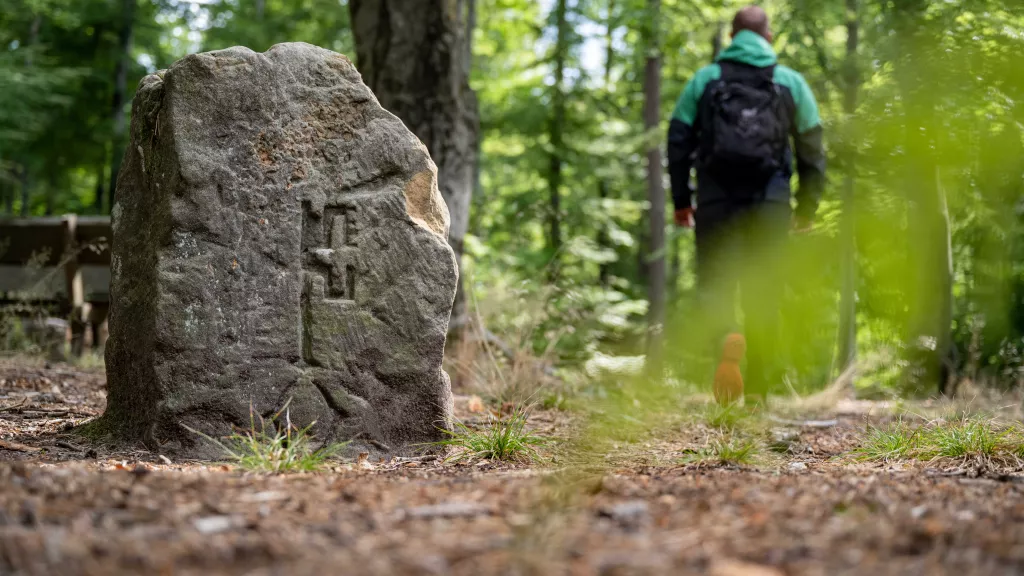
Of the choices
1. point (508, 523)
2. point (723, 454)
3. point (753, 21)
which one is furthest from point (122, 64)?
point (508, 523)

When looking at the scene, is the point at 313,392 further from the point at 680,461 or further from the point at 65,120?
the point at 65,120

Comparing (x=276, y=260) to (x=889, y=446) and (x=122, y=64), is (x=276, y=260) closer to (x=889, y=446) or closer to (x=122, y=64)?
(x=889, y=446)

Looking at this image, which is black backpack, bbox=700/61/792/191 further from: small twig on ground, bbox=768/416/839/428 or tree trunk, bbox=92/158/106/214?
tree trunk, bbox=92/158/106/214

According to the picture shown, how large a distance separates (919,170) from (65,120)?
14325 mm

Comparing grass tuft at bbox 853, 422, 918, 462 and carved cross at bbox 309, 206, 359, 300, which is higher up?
carved cross at bbox 309, 206, 359, 300

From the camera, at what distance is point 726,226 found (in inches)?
197

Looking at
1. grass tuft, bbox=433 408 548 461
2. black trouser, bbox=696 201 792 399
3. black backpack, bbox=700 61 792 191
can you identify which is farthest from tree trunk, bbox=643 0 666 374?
grass tuft, bbox=433 408 548 461

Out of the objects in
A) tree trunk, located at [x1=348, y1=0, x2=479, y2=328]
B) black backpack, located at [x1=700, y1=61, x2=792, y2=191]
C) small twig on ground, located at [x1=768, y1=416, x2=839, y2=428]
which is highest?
tree trunk, located at [x1=348, y1=0, x2=479, y2=328]

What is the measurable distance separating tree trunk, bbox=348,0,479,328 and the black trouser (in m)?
1.81

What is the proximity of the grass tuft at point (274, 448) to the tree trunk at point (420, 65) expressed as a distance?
8.55 feet

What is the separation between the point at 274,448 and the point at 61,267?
441cm

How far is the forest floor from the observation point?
1663 mm

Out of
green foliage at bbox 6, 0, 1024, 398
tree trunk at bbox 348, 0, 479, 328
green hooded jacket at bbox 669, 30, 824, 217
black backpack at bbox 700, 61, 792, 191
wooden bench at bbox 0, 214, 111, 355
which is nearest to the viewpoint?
green foliage at bbox 6, 0, 1024, 398

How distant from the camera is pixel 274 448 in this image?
120 inches
